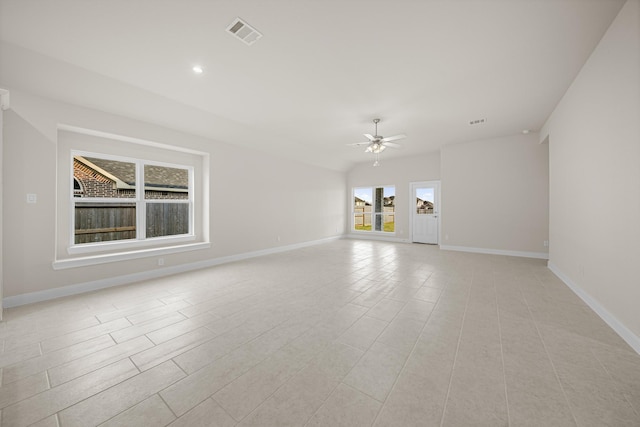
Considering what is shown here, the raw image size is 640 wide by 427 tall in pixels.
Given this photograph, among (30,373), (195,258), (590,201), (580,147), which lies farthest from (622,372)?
(195,258)

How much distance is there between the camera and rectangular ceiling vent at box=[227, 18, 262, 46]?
7.41ft

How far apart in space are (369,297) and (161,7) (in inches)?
145

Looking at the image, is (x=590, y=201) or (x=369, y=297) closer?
(x=590, y=201)

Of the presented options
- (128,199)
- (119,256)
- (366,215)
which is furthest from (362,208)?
(119,256)

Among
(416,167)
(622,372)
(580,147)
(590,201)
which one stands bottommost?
(622,372)

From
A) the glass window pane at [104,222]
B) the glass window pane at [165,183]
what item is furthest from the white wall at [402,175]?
the glass window pane at [104,222]

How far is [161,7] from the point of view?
2064 millimetres

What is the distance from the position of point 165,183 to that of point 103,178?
0.93m

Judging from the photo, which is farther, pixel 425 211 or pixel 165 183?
pixel 425 211

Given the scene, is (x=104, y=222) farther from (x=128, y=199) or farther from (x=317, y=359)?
(x=317, y=359)

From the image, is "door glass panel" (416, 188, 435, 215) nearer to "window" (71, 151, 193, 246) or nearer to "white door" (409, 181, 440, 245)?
"white door" (409, 181, 440, 245)

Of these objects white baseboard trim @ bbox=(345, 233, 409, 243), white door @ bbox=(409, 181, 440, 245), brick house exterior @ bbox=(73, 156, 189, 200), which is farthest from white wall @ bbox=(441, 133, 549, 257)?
brick house exterior @ bbox=(73, 156, 189, 200)

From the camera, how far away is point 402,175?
8.23 m

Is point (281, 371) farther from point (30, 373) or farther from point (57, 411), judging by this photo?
point (30, 373)
